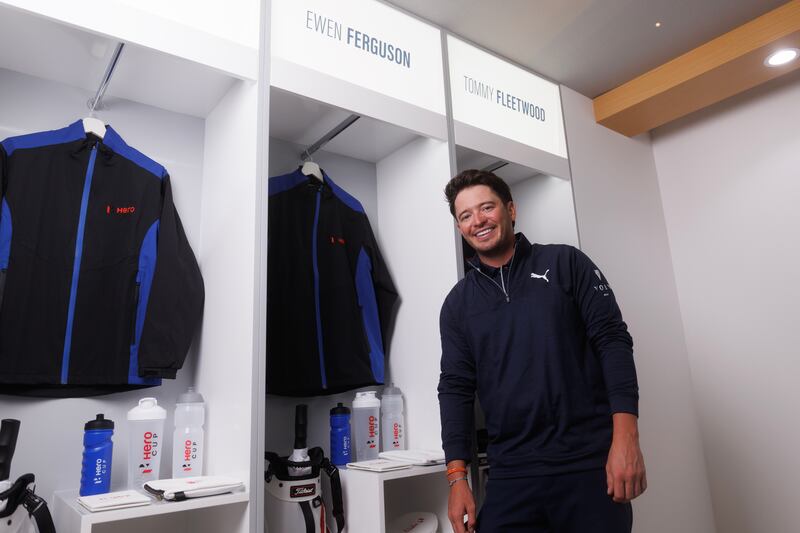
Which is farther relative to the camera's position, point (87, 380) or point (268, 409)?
point (268, 409)

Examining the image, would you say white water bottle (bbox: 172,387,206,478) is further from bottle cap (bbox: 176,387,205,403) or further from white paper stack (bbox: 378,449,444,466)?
white paper stack (bbox: 378,449,444,466)

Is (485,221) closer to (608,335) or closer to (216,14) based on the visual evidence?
(608,335)

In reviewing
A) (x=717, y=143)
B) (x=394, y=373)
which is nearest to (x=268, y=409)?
(x=394, y=373)

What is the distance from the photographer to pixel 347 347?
2096 millimetres

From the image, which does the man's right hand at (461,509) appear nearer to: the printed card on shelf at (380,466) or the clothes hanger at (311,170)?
the printed card on shelf at (380,466)

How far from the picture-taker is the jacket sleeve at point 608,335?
1323 millimetres

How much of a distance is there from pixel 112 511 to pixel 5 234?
34.8 inches

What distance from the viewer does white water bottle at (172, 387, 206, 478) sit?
64.8 inches

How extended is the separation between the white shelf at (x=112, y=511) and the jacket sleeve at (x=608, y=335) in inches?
38.0

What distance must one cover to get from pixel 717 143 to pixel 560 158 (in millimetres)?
1072

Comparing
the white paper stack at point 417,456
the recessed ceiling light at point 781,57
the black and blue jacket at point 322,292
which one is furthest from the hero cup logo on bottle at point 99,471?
the recessed ceiling light at point 781,57

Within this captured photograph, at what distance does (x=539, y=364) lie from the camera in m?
1.40

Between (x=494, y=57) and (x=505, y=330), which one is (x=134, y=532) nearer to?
(x=505, y=330)

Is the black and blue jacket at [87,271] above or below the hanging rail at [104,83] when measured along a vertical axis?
below
